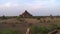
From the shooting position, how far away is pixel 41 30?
124 ft

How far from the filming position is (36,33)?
35750mm

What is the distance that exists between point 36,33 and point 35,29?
7.88ft

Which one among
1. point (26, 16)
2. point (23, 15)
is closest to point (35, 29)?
point (23, 15)

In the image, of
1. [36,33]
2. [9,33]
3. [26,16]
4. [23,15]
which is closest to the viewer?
[9,33]

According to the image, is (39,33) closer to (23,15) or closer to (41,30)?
(41,30)

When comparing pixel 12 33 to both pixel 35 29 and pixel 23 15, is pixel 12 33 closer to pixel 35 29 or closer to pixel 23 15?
pixel 35 29

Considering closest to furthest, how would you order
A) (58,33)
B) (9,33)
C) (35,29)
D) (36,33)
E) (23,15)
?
(58,33), (9,33), (36,33), (35,29), (23,15)

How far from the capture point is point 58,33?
1204 inches

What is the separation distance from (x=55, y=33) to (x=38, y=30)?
21.8ft

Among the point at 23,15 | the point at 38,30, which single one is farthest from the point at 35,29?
the point at 23,15

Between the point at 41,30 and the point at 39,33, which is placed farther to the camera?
the point at 41,30

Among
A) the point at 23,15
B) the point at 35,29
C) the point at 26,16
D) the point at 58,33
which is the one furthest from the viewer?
the point at 26,16

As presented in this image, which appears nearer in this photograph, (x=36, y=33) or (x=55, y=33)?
(x=55, y=33)

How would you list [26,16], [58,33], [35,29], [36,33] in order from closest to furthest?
[58,33]
[36,33]
[35,29]
[26,16]
